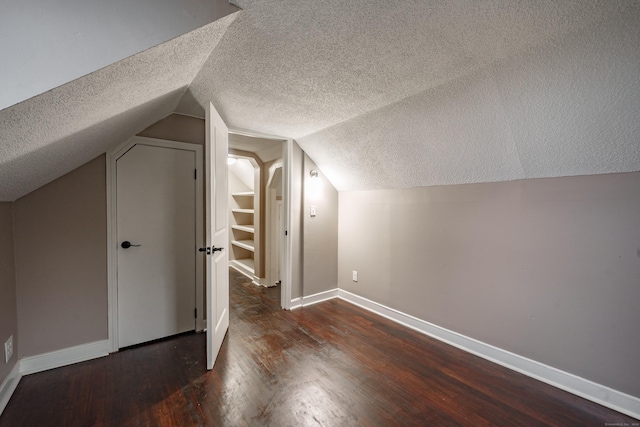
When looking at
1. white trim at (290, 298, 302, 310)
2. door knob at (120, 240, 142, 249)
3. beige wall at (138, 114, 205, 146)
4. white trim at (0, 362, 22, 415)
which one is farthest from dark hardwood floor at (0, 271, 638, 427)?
beige wall at (138, 114, 205, 146)

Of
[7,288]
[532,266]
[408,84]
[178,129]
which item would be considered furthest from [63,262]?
[532,266]

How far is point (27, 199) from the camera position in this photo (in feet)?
6.45

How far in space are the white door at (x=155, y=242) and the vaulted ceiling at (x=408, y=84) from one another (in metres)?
0.35

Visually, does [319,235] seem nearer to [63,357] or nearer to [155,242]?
[155,242]

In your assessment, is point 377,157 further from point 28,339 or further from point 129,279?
point 28,339

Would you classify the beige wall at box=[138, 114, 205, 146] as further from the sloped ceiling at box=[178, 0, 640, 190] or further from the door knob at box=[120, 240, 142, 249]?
the door knob at box=[120, 240, 142, 249]

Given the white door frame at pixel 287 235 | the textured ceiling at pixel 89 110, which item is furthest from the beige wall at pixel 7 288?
the white door frame at pixel 287 235

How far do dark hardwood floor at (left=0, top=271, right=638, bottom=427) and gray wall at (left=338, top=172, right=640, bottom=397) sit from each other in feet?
0.93

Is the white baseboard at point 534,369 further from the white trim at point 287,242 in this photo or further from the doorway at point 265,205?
the doorway at point 265,205

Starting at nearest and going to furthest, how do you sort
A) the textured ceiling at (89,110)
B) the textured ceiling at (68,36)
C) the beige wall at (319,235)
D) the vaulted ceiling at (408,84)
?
1. the textured ceiling at (68,36)
2. the textured ceiling at (89,110)
3. the vaulted ceiling at (408,84)
4. the beige wall at (319,235)

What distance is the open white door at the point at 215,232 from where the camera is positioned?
2.05 m

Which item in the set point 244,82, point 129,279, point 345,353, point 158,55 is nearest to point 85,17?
point 158,55

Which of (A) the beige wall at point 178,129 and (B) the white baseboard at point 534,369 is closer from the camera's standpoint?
(B) the white baseboard at point 534,369

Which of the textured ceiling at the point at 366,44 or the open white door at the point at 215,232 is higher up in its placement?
the textured ceiling at the point at 366,44
